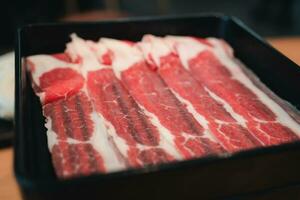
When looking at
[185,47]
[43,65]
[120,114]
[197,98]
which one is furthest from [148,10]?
[120,114]

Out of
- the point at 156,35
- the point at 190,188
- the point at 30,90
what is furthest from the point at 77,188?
the point at 156,35

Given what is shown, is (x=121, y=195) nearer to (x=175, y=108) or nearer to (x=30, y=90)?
(x=175, y=108)

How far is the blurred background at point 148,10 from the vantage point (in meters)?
3.49

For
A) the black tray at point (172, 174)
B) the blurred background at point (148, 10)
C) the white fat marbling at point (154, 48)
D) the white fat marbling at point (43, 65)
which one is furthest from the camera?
the blurred background at point (148, 10)

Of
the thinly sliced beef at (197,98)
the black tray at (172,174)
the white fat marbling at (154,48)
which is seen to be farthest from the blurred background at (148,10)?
the black tray at (172,174)

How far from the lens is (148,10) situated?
500 centimetres

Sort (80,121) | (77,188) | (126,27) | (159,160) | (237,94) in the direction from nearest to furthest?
1. (77,188)
2. (159,160)
3. (80,121)
4. (237,94)
5. (126,27)

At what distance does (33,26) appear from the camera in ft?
5.72

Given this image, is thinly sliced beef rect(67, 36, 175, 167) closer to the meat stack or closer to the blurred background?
the meat stack

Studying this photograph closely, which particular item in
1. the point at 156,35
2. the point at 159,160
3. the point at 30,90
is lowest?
the point at 159,160

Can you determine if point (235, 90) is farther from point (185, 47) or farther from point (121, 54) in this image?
point (121, 54)

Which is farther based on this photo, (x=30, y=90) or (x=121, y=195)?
(x=30, y=90)

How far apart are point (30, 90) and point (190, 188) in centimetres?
87

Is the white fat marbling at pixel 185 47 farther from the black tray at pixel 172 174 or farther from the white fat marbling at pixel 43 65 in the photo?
the white fat marbling at pixel 43 65
